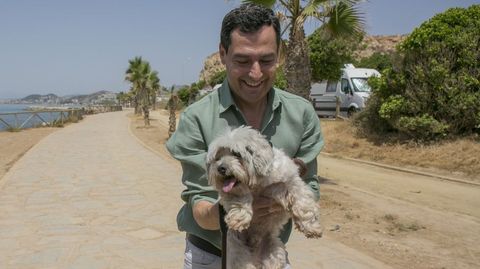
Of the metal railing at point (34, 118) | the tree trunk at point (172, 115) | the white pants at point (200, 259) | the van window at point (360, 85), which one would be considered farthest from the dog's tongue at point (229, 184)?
the metal railing at point (34, 118)

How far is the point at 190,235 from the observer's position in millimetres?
2768

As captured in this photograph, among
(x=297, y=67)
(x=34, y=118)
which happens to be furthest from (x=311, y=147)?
(x=34, y=118)

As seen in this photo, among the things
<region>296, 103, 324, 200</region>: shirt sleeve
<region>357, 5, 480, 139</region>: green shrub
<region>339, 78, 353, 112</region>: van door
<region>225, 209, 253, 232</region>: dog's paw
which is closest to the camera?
<region>225, 209, 253, 232</region>: dog's paw

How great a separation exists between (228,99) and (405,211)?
8215 millimetres

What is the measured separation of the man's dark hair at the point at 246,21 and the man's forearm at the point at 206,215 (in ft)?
2.73

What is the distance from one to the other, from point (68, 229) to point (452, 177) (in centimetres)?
1055

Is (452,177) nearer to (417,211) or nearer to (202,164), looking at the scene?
(417,211)

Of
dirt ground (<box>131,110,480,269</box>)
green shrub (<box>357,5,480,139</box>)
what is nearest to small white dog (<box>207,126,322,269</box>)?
dirt ground (<box>131,110,480,269</box>)

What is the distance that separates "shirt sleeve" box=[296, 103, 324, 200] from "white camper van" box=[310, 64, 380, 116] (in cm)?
2302

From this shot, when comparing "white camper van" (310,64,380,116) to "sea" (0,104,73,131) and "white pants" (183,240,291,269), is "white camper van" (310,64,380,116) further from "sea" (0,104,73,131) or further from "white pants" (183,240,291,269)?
"sea" (0,104,73,131)

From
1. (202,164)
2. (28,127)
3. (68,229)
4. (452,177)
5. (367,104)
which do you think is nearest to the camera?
(202,164)

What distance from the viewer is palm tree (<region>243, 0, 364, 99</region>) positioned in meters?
11.0

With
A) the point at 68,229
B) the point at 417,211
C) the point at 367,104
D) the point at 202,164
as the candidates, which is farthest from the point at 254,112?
the point at 367,104

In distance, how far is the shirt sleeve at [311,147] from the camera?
2.61 m
